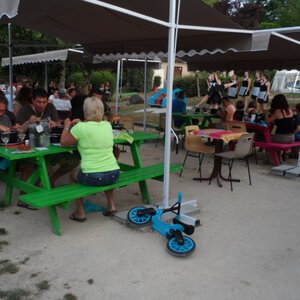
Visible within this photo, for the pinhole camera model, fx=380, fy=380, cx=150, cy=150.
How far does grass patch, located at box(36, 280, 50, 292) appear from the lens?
2769mm

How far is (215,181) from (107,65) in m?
7.65

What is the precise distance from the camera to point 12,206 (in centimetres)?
442

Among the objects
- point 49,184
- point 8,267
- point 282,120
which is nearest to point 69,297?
point 8,267

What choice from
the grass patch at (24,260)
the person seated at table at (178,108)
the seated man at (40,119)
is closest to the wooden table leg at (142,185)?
the seated man at (40,119)

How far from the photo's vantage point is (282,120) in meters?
7.00

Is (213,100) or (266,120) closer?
(266,120)

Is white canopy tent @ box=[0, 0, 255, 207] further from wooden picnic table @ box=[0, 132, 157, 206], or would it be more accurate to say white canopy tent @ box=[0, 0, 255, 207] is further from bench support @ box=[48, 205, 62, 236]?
bench support @ box=[48, 205, 62, 236]

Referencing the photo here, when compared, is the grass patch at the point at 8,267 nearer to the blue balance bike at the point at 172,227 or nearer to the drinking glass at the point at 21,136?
the blue balance bike at the point at 172,227

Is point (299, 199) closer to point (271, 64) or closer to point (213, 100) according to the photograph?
point (271, 64)

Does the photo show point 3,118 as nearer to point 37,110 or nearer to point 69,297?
point 37,110

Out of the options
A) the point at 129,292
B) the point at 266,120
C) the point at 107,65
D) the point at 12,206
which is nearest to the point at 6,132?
the point at 12,206

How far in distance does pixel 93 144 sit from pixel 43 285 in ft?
4.62

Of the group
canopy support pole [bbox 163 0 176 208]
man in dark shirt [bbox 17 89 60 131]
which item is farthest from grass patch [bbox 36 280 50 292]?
man in dark shirt [bbox 17 89 60 131]

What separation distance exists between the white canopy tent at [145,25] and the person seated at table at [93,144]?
67 cm
